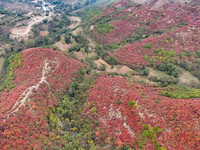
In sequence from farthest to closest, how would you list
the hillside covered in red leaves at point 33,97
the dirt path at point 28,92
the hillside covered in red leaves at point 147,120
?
the dirt path at point 28,92 → the hillside covered in red leaves at point 33,97 → the hillside covered in red leaves at point 147,120

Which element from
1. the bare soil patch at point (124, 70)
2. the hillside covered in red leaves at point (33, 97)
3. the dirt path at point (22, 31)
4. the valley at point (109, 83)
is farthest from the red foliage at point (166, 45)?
the dirt path at point (22, 31)

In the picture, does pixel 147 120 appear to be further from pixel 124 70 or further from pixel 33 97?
pixel 124 70

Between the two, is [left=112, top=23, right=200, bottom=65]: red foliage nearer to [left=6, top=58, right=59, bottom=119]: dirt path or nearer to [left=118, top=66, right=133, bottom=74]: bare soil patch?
[left=118, top=66, right=133, bottom=74]: bare soil patch

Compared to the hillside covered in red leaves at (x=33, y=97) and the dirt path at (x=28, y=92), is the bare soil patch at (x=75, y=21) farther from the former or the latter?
the dirt path at (x=28, y=92)

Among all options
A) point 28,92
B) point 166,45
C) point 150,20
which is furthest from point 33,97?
point 150,20

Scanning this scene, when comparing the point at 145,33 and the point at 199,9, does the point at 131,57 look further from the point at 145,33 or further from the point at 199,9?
the point at 199,9

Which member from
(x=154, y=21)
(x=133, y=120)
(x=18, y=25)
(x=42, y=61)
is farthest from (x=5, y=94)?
(x=154, y=21)

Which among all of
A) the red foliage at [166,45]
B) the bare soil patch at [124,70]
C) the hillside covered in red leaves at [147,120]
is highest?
the red foliage at [166,45]

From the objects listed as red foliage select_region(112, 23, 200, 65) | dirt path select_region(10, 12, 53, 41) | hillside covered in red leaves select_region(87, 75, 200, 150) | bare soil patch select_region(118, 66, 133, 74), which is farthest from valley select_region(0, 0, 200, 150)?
bare soil patch select_region(118, 66, 133, 74)
